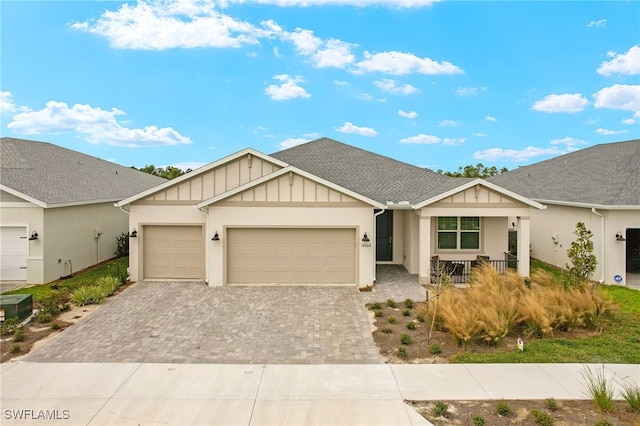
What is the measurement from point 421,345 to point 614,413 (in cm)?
317

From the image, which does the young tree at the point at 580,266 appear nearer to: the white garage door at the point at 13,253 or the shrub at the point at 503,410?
the shrub at the point at 503,410

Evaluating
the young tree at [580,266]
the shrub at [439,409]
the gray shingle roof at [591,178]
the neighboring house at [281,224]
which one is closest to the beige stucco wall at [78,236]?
the neighboring house at [281,224]

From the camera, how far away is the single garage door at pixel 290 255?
41.6 feet

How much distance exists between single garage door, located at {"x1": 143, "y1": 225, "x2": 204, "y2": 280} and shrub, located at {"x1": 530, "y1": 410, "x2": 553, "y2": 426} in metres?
11.0

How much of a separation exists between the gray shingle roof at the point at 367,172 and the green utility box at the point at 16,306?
1094 cm

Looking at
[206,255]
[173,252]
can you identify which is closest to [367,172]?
[206,255]

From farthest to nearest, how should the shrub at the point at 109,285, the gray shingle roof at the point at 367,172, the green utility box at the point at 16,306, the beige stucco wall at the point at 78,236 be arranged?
the gray shingle roof at the point at 367,172 → the beige stucco wall at the point at 78,236 → the shrub at the point at 109,285 → the green utility box at the point at 16,306

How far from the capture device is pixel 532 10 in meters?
13.9

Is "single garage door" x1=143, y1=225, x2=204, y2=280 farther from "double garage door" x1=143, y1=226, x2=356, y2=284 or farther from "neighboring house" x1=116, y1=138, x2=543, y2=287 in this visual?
"double garage door" x1=143, y1=226, x2=356, y2=284

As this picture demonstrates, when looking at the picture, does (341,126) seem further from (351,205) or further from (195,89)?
(351,205)

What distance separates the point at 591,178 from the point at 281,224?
1384 cm

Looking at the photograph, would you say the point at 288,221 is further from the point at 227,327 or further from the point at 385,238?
the point at 385,238

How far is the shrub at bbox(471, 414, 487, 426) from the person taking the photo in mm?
4927

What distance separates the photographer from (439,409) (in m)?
5.22
